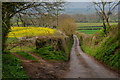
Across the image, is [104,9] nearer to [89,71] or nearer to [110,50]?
[110,50]

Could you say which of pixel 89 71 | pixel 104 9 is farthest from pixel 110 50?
pixel 104 9

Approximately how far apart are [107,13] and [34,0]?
17432 mm

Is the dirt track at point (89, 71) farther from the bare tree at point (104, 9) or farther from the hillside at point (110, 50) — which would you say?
the bare tree at point (104, 9)

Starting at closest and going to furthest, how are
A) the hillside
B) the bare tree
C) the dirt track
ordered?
the dirt track < the hillside < the bare tree

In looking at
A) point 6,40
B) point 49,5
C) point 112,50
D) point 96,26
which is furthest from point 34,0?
point 96,26

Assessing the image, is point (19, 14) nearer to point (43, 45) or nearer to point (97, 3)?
point (43, 45)

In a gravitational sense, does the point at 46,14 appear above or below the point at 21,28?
above

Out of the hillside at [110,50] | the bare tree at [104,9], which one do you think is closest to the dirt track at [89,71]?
the hillside at [110,50]

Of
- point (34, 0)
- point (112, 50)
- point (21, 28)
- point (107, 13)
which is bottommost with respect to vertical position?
point (112, 50)

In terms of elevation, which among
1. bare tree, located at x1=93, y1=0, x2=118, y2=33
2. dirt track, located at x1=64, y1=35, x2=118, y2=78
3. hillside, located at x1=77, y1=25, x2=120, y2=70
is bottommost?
dirt track, located at x1=64, y1=35, x2=118, y2=78

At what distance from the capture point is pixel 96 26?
2908cm

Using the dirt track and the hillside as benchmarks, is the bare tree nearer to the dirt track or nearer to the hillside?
the hillside

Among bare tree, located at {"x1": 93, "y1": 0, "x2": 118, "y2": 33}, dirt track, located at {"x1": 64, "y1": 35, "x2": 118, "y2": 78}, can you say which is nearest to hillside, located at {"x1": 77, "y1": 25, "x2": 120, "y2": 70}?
dirt track, located at {"x1": 64, "y1": 35, "x2": 118, "y2": 78}

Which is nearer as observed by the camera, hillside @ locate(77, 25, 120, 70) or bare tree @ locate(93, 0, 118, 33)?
hillside @ locate(77, 25, 120, 70)
